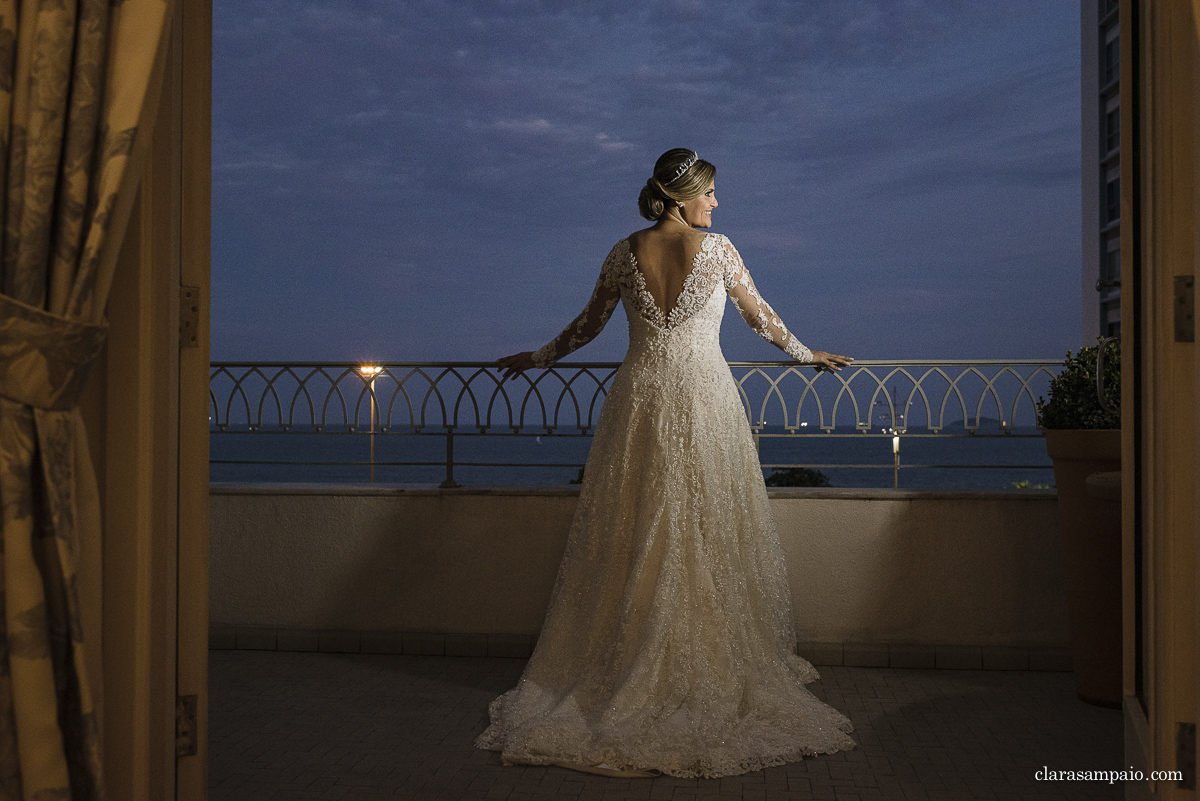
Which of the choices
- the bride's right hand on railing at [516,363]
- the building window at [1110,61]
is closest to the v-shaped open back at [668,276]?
the bride's right hand on railing at [516,363]

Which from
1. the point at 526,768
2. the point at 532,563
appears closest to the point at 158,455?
the point at 526,768

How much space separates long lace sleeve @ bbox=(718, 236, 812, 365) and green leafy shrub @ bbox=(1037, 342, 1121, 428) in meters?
0.96

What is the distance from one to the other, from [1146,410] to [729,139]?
53003mm

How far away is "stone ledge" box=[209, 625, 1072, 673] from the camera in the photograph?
3.23 metres

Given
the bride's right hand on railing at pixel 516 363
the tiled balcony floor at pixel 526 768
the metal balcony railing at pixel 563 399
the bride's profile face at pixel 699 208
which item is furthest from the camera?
the metal balcony railing at pixel 563 399

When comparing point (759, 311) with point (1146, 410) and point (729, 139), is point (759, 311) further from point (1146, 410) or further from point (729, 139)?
point (729, 139)

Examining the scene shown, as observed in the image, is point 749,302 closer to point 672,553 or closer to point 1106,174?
point 672,553

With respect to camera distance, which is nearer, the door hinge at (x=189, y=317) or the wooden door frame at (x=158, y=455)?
the wooden door frame at (x=158, y=455)

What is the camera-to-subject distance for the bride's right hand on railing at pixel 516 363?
322 cm

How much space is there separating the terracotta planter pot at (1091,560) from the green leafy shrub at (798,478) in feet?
3.52

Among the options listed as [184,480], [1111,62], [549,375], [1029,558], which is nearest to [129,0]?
[184,480]

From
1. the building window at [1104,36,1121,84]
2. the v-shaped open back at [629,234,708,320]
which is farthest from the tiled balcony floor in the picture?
the building window at [1104,36,1121,84]

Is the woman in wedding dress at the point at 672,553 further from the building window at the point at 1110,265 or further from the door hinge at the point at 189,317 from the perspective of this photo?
the building window at the point at 1110,265

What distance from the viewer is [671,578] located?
8.45 feet
